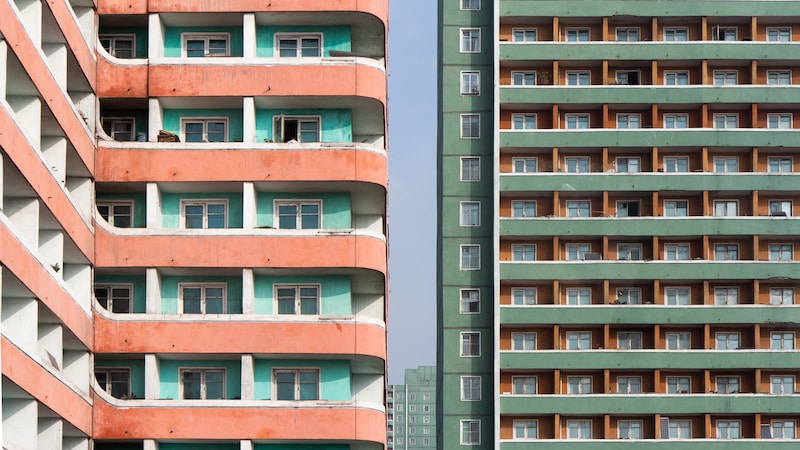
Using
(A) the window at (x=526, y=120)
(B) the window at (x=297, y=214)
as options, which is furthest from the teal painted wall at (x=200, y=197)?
(A) the window at (x=526, y=120)

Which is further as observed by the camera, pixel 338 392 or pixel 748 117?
pixel 748 117

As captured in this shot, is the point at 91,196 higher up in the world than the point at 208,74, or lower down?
lower down

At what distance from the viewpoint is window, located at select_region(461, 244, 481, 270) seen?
97.9 m

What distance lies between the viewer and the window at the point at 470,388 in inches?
3794

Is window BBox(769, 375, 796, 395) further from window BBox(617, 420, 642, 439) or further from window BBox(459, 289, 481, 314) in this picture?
window BBox(459, 289, 481, 314)

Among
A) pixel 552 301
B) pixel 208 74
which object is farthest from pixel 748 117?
pixel 208 74

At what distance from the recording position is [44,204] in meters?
Result: 45.5

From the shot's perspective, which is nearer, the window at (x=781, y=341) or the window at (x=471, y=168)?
the window at (x=781, y=341)

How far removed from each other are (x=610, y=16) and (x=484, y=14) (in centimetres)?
803

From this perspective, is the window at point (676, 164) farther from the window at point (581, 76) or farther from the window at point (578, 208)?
the window at point (581, 76)

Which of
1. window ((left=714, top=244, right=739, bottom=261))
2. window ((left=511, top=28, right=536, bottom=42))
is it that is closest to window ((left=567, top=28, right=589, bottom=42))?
window ((left=511, top=28, right=536, bottom=42))

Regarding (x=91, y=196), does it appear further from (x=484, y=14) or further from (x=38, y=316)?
(x=484, y=14)

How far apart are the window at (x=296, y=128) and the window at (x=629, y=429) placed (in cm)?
4650

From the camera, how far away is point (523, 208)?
323ft
